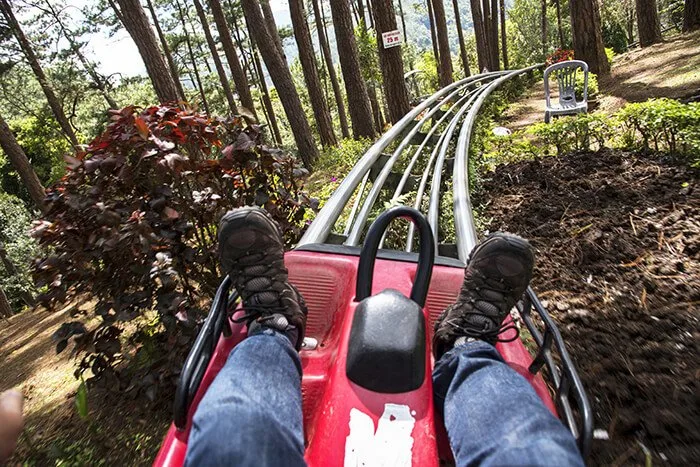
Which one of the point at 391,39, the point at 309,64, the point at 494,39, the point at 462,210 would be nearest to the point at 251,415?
the point at 462,210

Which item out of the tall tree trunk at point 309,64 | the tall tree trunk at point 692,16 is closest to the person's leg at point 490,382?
the tall tree trunk at point 309,64

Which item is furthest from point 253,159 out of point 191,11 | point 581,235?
point 191,11

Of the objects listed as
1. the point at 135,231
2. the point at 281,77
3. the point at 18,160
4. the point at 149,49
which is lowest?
the point at 135,231

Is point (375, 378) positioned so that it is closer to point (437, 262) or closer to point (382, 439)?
point (382, 439)

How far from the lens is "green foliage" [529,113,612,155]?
401 cm

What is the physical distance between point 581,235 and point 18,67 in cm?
1819

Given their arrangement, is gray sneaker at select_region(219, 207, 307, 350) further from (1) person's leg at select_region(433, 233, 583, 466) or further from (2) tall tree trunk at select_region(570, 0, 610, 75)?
(2) tall tree trunk at select_region(570, 0, 610, 75)

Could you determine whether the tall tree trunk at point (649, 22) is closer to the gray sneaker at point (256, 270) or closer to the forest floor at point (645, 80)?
the forest floor at point (645, 80)

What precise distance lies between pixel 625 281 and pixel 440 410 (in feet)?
4.89

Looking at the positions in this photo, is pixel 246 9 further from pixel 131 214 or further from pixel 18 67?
pixel 18 67

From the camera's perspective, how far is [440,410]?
4.58 ft

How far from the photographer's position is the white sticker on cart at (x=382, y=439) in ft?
3.74

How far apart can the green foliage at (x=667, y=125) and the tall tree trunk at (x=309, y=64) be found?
6.99 meters

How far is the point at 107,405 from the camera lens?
7.48ft
